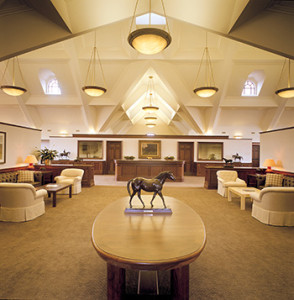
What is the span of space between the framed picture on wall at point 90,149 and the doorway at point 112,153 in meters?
0.48

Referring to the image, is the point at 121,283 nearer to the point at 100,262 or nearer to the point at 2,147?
the point at 100,262

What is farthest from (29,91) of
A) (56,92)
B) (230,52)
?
(230,52)

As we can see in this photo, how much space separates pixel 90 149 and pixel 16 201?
9.01 m

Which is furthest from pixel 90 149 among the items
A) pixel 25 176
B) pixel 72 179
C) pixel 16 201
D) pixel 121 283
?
pixel 121 283

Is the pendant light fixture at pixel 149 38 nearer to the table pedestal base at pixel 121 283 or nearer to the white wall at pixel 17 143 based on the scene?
the table pedestal base at pixel 121 283

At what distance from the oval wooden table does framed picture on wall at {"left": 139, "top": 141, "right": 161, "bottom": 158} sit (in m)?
10.8

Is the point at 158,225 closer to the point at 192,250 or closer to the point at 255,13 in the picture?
the point at 192,250

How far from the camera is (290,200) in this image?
13.0 feet

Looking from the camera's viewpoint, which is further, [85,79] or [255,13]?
[85,79]

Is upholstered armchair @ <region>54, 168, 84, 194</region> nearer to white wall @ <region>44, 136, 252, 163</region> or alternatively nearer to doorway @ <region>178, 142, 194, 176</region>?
white wall @ <region>44, 136, 252, 163</region>

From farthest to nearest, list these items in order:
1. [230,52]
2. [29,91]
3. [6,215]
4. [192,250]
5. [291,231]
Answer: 1. [29,91]
2. [230,52]
3. [6,215]
4. [291,231]
5. [192,250]

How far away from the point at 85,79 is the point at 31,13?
202 inches

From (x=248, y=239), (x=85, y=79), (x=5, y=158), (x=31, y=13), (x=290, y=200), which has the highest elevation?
(x=85, y=79)

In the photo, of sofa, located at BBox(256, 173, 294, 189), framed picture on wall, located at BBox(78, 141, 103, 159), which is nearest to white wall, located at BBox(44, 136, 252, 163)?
framed picture on wall, located at BBox(78, 141, 103, 159)
